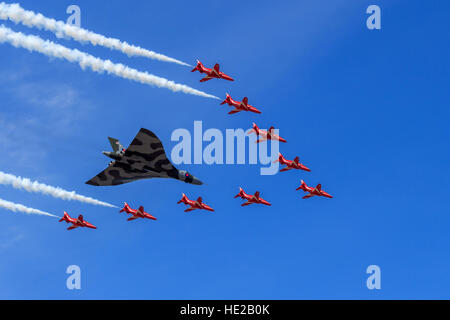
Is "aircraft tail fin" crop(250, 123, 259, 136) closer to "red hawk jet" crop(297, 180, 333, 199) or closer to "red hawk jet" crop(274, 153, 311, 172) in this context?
"red hawk jet" crop(274, 153, 311, 172)

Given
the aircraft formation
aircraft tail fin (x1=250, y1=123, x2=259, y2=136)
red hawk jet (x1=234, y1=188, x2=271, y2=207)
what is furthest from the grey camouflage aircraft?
aircraft tail fin (x1=250, y1=123, x2=259, y2=136)

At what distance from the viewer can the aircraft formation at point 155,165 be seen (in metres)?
91.4

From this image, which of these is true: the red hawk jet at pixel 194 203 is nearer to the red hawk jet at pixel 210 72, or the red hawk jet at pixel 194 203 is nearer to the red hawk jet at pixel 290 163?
the red hawk jet at pixel 290 163

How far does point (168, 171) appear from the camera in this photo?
9438cm

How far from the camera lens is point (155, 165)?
3686 inches

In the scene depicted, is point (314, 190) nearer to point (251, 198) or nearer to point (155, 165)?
point (251, 198)

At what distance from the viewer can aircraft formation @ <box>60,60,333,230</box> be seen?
91.4m

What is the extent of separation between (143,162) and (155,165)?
174 centimetres

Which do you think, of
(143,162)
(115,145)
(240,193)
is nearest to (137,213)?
(143,162)

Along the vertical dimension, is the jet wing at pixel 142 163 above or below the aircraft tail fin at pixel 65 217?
above

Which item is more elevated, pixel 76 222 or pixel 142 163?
pixel 142 163

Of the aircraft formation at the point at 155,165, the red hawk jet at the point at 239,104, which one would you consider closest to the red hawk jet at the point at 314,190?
the aircraft formation at the point at 155,165

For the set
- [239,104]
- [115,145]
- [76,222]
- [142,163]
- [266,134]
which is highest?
[239,104]
